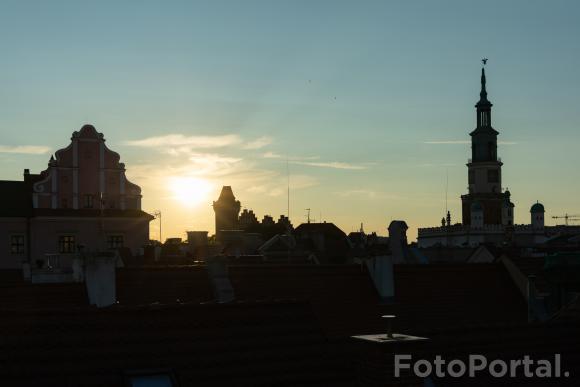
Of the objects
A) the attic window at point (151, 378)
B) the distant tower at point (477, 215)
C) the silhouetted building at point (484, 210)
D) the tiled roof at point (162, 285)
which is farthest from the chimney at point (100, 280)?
the distant tower at point (477, 215)

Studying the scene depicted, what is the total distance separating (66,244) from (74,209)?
2.89 meters

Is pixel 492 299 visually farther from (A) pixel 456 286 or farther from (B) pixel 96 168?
Answer: (B) pixel 96 168

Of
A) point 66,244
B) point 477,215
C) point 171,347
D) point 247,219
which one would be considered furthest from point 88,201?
point 247,219

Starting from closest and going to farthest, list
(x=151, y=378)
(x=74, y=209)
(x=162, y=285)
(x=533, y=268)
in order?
(x=151, y=378), (x=162, y=285), (x=533, y=268), (x=74, y=209)

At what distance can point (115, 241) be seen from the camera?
6469cm

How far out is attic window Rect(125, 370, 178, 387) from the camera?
14.3 m

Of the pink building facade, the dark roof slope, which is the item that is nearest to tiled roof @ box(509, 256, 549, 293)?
the pink building facade

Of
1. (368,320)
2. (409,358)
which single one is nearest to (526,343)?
(409,358)

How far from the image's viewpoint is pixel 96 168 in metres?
63.8

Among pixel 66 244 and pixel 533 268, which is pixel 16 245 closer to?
pixel 66 244

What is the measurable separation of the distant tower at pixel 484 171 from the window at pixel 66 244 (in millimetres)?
89966

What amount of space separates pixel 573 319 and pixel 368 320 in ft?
32.4

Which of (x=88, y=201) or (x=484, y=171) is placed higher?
(x=484, y=171)

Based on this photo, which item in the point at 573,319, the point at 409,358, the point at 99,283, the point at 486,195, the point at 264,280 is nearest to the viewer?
the point at 409,358
